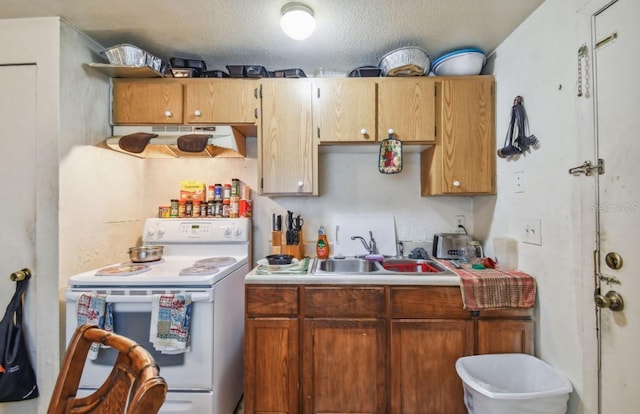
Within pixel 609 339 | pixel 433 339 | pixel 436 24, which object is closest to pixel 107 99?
pixel 436 24

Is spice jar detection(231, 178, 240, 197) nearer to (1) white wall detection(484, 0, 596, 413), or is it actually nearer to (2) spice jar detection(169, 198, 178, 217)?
(2) spice jar detection(169, 198, 178, 217)

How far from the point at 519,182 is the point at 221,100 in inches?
77.5

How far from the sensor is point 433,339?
5.12 ft

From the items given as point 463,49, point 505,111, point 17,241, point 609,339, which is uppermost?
point 463,49

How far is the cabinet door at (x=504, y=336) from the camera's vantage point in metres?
1.55

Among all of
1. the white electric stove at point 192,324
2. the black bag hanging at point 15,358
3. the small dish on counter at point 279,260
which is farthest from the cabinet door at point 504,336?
the black bag hanging at point 15,358

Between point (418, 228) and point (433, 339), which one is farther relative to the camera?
point (418, 228)

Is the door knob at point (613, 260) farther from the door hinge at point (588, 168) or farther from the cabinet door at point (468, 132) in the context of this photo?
the cabinet door at point (468, 132)

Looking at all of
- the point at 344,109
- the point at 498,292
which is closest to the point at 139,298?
the point at 344,109

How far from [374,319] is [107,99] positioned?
2220 mm

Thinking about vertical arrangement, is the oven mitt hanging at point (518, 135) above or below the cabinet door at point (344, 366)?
above

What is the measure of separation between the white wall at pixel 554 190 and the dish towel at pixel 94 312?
7.54 ft

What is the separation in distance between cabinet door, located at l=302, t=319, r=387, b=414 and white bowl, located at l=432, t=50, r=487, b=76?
1.70 meters

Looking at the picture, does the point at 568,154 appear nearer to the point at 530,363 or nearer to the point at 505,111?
the point at 505,111
